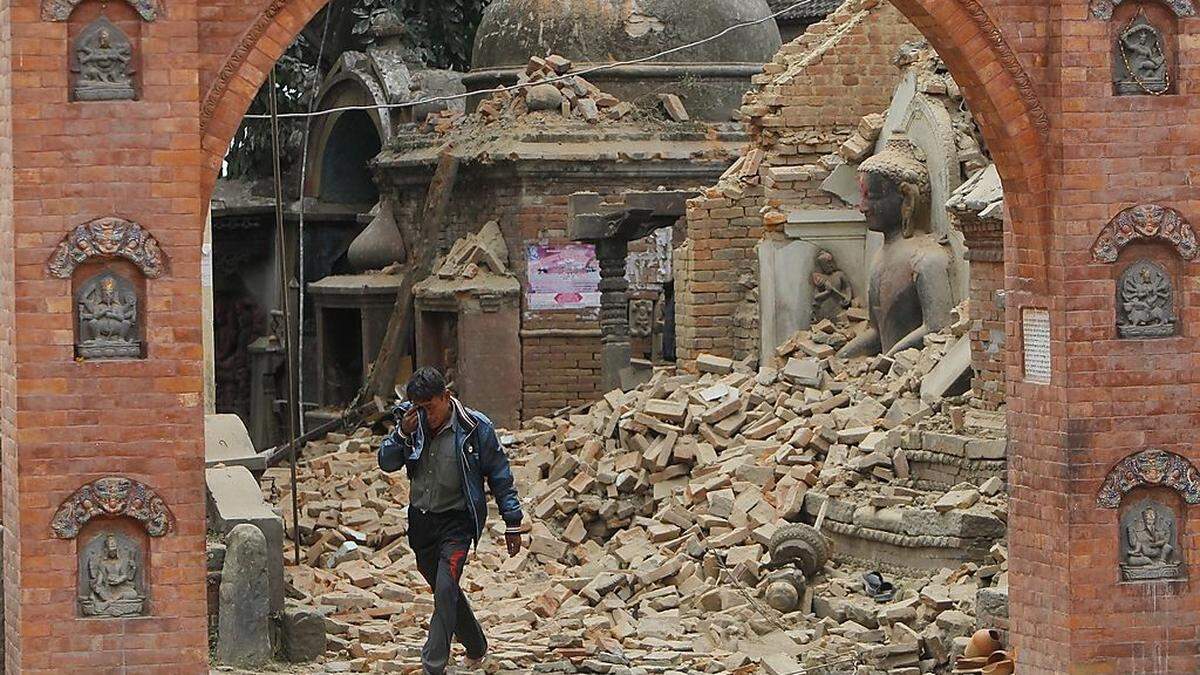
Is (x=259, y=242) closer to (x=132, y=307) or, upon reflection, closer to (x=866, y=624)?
(x=866, y=624)

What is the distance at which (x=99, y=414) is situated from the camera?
9242 mm

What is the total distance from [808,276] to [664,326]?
870 centimetres

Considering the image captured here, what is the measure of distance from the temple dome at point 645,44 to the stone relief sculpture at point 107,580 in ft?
54.1

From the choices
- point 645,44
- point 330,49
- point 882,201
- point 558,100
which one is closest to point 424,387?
point 882,201

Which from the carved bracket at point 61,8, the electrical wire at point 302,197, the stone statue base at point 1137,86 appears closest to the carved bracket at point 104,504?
the carved bracket at point 61,8

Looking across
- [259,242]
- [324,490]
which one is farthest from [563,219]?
[259,242]

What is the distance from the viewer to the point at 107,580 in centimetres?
934

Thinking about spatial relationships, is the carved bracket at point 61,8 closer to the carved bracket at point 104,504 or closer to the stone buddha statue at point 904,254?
the carved bracket at point 104,504

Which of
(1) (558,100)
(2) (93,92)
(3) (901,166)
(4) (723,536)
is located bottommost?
(4) (723,536)

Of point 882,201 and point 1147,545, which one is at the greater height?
point 882,201

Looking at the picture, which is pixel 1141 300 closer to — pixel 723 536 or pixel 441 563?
pixel 441 563

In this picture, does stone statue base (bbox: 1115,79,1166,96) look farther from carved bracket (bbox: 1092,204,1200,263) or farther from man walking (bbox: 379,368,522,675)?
man walking (bbox: 379,368,522,675)

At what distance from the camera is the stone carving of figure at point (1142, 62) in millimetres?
10133

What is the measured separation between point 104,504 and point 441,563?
6.24 ft
